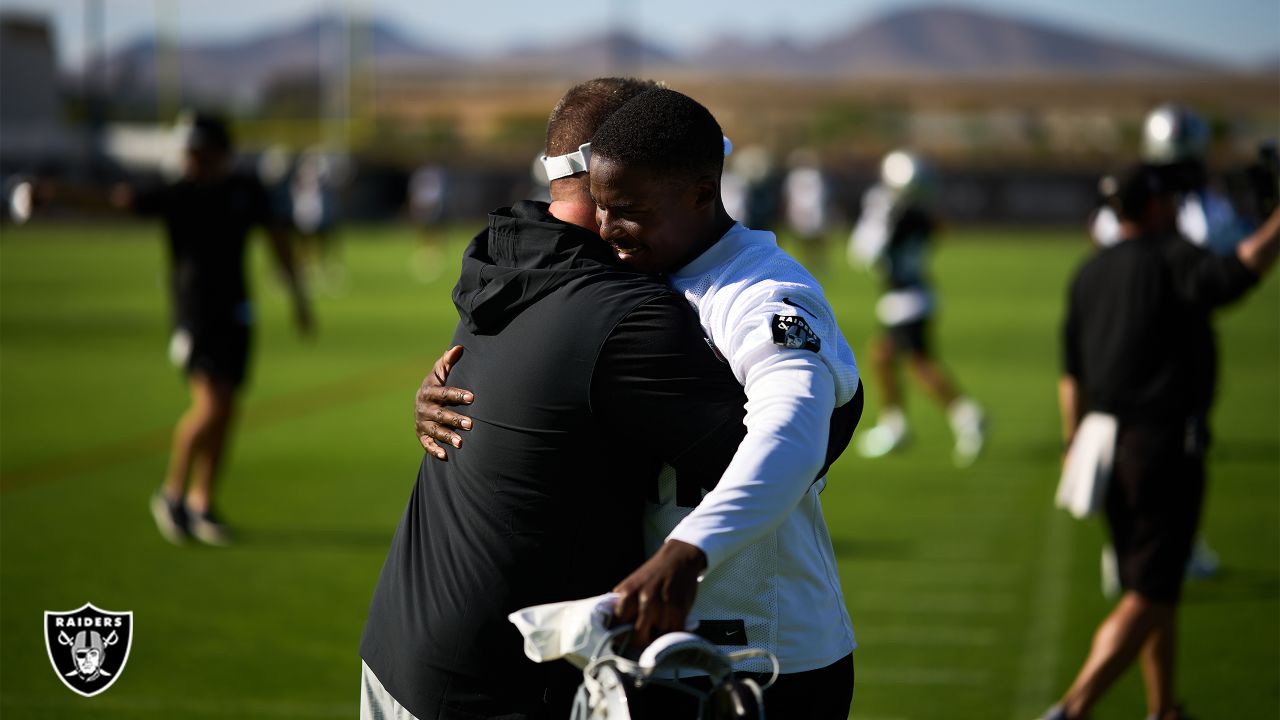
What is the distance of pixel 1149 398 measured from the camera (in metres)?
5.23

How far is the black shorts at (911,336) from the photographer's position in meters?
11.2

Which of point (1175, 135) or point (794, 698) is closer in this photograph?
point (794, 698)

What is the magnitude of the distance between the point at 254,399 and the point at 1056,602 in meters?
8.90

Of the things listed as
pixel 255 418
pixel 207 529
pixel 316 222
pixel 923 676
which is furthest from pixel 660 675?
pixel 316 222

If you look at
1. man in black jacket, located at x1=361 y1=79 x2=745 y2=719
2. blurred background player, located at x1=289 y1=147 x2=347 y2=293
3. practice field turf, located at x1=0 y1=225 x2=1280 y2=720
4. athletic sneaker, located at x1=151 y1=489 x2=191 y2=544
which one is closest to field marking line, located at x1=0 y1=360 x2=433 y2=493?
practice field turf, located at x1=0 y1=225 x2=1280 y2=720

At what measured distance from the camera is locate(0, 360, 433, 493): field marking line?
10.1m

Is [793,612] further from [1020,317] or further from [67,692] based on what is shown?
[1020,317]

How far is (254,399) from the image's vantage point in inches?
Result: 535

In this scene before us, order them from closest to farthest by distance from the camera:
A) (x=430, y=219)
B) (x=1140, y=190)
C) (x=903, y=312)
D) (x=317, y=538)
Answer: (x=1140, y=190) → (x=317, y=538) → (x=903, y=312) → (x=430, y=219)

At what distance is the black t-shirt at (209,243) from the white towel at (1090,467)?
522cm

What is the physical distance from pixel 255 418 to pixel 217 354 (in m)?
4.42

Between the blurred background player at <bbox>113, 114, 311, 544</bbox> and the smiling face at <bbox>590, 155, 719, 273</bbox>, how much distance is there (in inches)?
239

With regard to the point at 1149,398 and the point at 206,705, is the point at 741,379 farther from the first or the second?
the point at 206,705

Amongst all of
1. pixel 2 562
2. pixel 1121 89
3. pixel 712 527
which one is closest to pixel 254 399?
pixel 2 562
